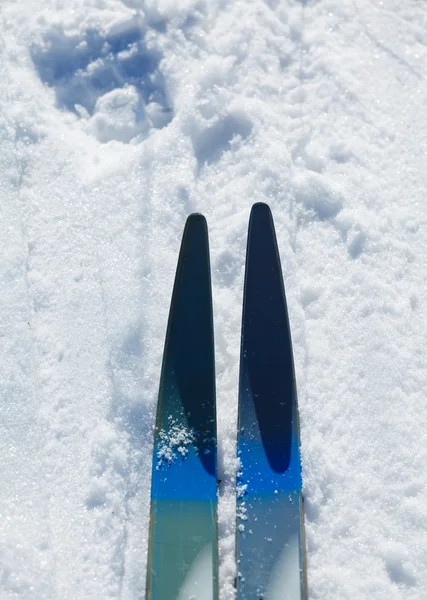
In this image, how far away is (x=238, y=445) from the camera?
2051mm

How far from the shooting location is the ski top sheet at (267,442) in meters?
1.91

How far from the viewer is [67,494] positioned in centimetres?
204

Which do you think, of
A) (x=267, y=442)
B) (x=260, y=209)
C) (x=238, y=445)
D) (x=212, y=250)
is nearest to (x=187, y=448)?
(x=238, y=445)

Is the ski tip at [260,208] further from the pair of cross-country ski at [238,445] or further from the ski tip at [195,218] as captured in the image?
the ski tip at [195,218]

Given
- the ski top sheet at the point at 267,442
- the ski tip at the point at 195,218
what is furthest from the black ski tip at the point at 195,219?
the ski top sheet at the point at 267,442

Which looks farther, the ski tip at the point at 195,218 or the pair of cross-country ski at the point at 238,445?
the ski tip at the point at 195,218

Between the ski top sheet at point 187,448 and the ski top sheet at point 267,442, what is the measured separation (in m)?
0.11

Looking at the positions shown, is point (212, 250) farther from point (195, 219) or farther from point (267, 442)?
point (267, 442)

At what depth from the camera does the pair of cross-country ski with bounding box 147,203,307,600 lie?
1.90 metres

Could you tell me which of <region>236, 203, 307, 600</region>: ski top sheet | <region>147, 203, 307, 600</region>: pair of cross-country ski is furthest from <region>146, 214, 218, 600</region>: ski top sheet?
<region>236, 203, 307, 600</region>: ski top sheet

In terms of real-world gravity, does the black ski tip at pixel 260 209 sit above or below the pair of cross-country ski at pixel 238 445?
above

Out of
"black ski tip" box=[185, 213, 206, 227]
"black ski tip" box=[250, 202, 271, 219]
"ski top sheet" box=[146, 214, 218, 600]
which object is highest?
"black ski tip" box=[250, 202, 271, 219]

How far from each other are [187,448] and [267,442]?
0.28 meters

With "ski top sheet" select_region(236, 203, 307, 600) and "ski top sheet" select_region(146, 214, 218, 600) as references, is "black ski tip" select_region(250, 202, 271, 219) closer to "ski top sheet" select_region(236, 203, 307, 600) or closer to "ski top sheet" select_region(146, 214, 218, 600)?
"ski top sheet" select_region(236, 203, 307, 600)
